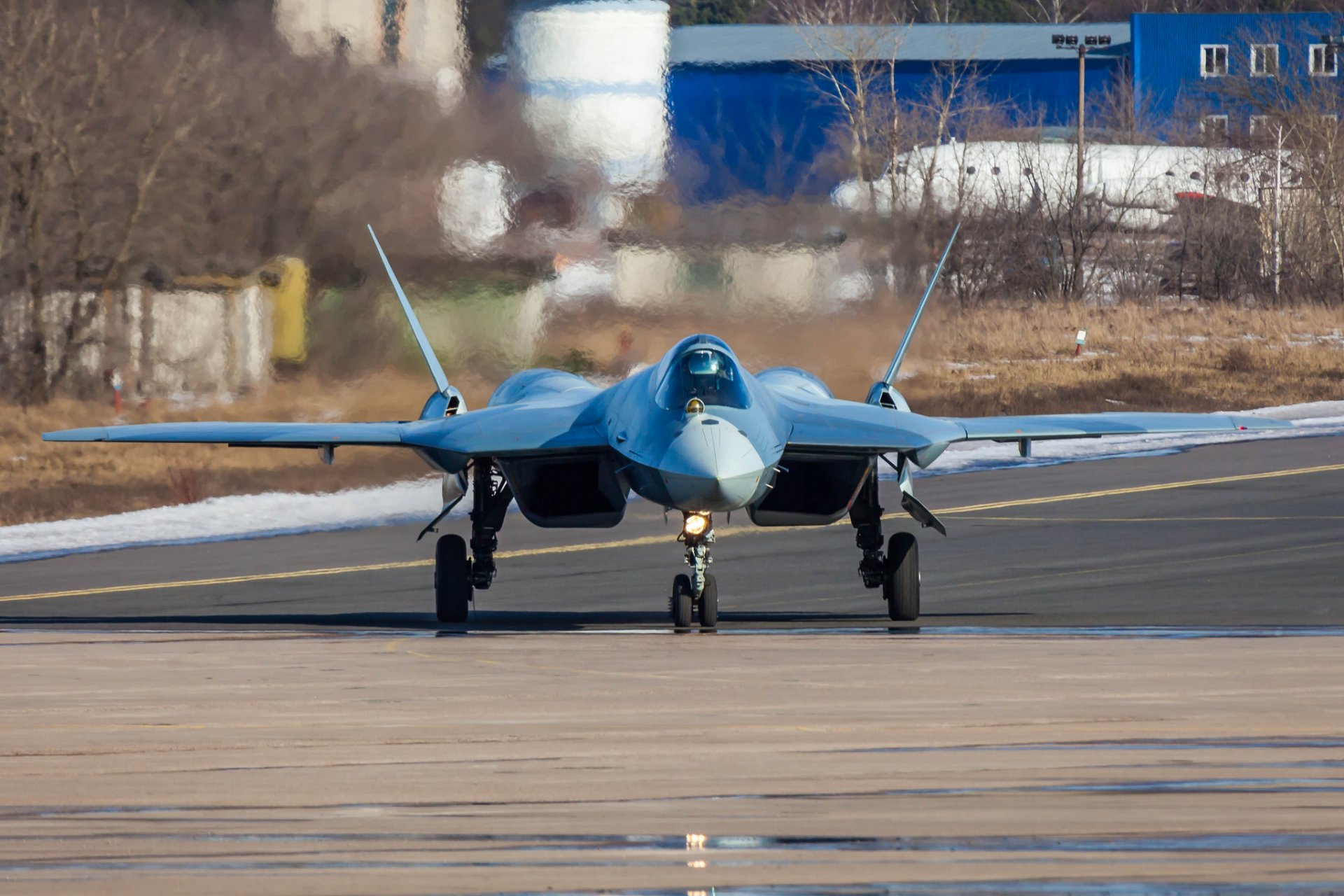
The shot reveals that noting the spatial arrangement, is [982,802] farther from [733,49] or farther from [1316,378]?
[1316,378]

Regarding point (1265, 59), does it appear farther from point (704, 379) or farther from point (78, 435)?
point (78, 435)

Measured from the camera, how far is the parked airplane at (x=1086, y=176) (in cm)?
2923

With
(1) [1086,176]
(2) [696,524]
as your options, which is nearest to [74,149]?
(2) [696,524]

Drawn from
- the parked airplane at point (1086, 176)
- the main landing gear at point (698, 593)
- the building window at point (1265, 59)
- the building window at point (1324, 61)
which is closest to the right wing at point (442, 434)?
the main landing gear at point (698, 593)

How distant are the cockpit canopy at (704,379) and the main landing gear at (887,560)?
7.58 ft

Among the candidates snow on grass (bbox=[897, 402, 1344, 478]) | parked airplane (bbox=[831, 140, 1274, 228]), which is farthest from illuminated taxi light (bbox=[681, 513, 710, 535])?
snow on grass (bbox=[897, 402, 1344, 478])

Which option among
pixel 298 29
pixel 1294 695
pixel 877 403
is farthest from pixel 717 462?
pixel 298 29

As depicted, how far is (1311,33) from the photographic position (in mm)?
65125

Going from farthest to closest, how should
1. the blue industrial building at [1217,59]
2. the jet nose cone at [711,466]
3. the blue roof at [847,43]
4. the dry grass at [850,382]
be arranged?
1. the blue industrial building at [1217,59]
2. the dry grass at [850,382]
3. the blue roof at [847,43]
4. the jet nose cone at [711,466]

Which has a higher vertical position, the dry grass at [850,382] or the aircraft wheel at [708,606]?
the dry grass at [850,382]

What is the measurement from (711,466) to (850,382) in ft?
35.2

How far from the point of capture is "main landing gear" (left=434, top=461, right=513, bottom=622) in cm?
1644

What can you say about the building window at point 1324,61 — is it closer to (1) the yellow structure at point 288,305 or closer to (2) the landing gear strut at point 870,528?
(1) the yellow structure at point 288,305

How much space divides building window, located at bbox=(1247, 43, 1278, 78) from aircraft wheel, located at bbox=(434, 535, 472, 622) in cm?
4643
